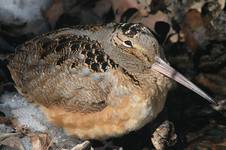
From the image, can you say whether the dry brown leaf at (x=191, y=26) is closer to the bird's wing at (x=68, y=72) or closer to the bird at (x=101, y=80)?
the bird at (x=101, y=80)

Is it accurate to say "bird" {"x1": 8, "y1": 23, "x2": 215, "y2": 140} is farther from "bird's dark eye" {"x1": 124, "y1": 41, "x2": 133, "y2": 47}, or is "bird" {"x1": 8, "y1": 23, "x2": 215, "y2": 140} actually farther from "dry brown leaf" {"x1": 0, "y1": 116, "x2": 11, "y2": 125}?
"dry brown leaf" {"x1": 0, "y1": 116, "x2": 11, "y2": 125}

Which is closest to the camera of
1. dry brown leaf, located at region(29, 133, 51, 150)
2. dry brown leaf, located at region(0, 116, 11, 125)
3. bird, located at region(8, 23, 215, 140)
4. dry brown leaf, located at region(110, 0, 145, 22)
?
bird, located at region(8, 23, 215, 140)

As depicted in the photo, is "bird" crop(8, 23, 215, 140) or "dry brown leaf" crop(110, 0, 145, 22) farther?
"dry brown leaf" crop(110, 0, 145, 22)

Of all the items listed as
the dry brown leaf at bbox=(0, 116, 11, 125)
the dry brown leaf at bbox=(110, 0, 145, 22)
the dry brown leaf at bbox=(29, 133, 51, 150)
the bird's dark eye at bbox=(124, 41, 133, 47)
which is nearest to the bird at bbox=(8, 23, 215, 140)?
the bird's dark eye at bbox=(124, 41, 133, 47)

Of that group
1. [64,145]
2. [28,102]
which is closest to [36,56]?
[28,102]

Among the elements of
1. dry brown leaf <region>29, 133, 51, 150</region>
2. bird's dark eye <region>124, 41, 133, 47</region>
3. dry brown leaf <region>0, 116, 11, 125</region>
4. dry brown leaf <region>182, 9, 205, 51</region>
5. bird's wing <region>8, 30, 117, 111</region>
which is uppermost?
bird's dark eye <region>124, 41, 133, 47</region>

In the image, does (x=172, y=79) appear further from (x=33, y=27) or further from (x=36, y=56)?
(x=33, y=27)
